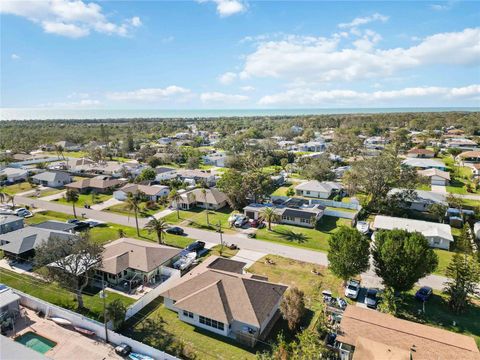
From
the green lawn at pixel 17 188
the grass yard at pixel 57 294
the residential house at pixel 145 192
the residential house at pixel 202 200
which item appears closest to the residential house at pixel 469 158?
the residential house at pixel 202 200

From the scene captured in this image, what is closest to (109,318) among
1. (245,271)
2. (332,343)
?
(245,271)

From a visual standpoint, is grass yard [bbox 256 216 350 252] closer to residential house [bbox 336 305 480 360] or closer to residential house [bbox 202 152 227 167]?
residential house [bbox 336 305 480 360]

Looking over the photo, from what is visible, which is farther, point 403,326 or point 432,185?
point 432,185

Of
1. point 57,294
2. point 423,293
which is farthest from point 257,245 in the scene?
point 57,294

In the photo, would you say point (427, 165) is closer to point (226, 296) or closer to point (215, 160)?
point (215, 160)

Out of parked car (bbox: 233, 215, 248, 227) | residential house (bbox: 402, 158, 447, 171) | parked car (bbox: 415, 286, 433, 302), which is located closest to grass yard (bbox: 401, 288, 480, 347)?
parked car (bbox: 415, 286, 433, 302)

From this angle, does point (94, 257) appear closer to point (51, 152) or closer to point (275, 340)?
point (275, 340)
